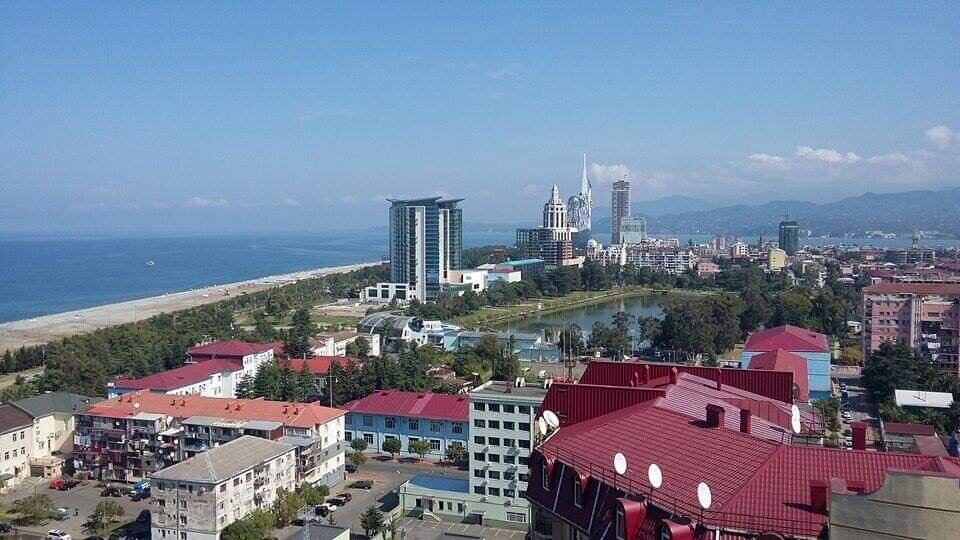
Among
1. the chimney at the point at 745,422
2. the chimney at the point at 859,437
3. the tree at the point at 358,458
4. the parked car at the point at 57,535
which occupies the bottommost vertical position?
the parked car at the point at 57,535

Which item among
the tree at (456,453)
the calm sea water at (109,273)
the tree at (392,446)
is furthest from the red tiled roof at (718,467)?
the calm sea water at (109,273)

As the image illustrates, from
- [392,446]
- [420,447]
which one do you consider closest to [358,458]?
[392,446]

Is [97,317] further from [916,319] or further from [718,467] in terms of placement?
[718,467]

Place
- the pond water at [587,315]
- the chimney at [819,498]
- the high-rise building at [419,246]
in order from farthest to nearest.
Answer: the high-rise building at [419,246]
the pond water at [587,315]
the chimney at [819,498]

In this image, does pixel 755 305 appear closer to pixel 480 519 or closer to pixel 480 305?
pixel 480 305

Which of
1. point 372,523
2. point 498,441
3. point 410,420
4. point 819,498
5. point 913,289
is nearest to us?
point 819,498

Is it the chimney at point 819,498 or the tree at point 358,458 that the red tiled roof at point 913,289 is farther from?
the chimney at point 819,498
